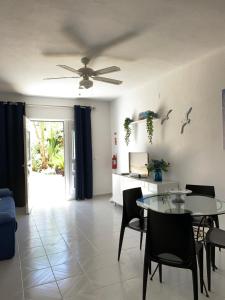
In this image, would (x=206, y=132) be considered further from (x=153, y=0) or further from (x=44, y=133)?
(x=44, y=133)

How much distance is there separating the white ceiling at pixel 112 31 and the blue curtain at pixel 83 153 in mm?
2002

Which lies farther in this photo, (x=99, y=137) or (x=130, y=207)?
(x=99, y=137)

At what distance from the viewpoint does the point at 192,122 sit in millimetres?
3732

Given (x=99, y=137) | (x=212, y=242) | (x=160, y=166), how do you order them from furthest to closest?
(x=99, y=137), (x=160, y=166), (x=212, y=242)

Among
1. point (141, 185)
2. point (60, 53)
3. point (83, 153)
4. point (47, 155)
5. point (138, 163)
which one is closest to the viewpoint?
point (60, 53)

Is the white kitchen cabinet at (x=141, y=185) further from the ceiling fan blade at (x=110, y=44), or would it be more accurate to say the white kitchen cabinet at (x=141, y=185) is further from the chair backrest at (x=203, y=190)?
the ceiling fan blade at (x=110, y=44)

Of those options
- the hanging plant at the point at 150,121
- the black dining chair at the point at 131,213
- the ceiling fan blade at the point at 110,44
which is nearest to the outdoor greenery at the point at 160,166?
the hanging plant at the point at 150,121

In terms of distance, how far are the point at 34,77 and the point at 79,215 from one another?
2.69 m

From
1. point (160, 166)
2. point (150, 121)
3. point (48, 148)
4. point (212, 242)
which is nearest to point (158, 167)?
point (160, 166)

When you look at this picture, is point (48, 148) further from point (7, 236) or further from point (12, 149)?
point (7, 236)

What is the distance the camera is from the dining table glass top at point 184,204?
2.31 meters

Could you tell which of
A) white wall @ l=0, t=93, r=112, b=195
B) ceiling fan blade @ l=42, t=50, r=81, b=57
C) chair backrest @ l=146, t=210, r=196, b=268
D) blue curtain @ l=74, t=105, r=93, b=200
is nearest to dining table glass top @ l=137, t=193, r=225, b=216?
chair backrest @ l=146, t=210, r=196, b=268

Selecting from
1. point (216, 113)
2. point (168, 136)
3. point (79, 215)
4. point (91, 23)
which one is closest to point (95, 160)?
point (79, 215)

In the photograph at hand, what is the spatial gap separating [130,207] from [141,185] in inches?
61.0
